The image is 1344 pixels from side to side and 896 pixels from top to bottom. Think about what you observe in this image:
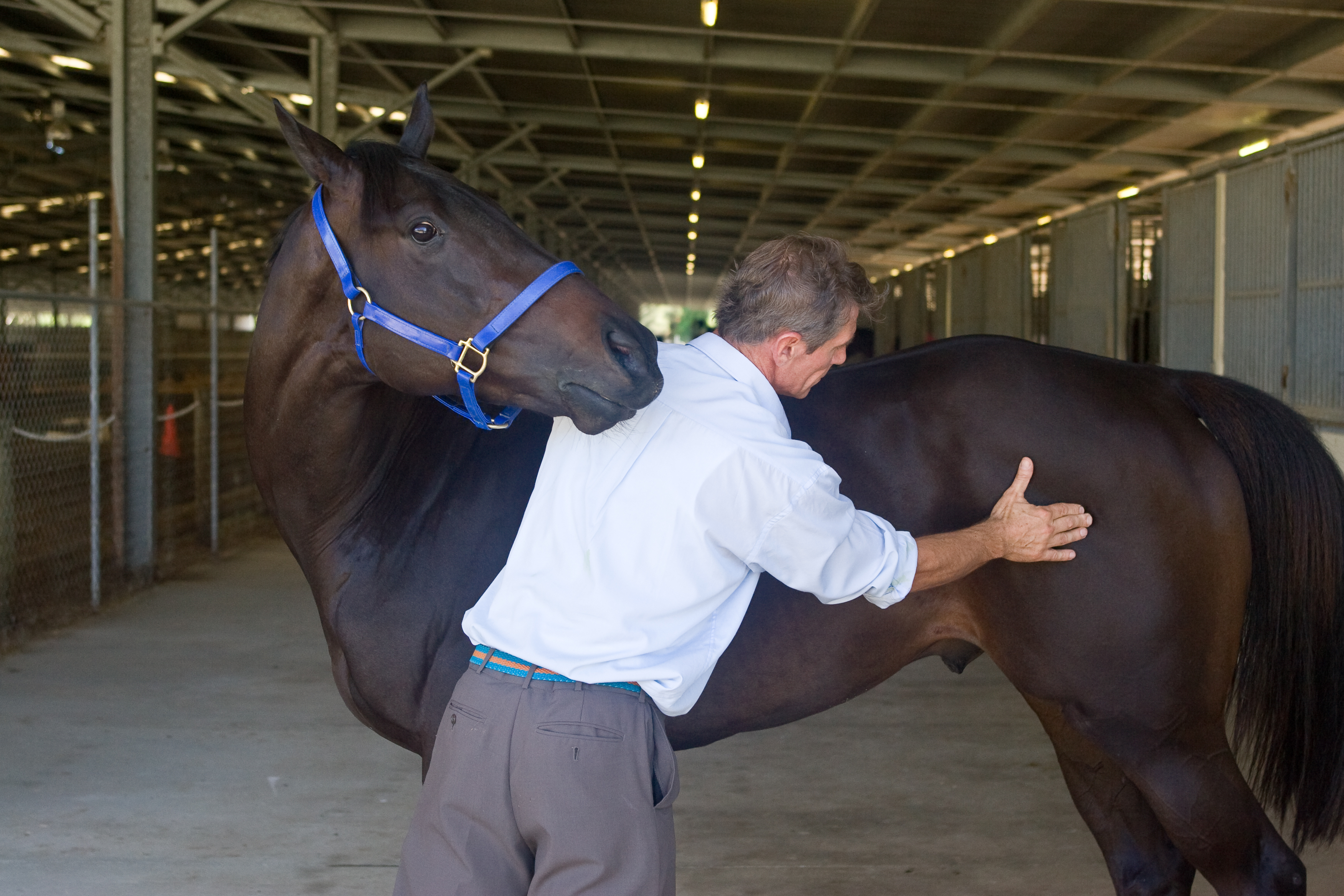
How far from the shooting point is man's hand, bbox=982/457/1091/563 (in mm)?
2049

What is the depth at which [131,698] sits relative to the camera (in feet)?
16.5

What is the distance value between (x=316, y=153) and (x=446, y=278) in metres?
0.33

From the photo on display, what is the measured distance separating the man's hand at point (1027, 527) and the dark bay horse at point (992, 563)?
0.19m

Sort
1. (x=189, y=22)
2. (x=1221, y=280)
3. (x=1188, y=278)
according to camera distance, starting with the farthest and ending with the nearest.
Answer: (x=1188, y=278) < (x=189, y=22) < (x=1221, y=280)

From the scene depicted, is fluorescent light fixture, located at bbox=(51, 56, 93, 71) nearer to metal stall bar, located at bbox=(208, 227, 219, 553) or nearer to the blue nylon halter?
metal stall bar, located at bbox=(208, 227, 219, 553)

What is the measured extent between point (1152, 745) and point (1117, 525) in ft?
1.49

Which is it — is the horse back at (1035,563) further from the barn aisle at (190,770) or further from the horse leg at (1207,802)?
the barn aisle at (190,770)

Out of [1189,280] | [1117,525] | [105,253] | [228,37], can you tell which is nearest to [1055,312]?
[1189,280]

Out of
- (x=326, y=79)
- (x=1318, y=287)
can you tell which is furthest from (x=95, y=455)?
(x=1318, y=287)

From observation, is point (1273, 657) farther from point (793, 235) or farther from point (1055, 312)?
point (1055, 312)

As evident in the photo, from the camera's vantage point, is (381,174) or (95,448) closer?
(381,174)

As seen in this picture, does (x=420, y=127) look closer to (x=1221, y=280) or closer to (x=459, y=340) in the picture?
(x=459, y=340)

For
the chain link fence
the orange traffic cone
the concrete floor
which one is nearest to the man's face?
the concrete floor

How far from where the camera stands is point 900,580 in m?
1.80
